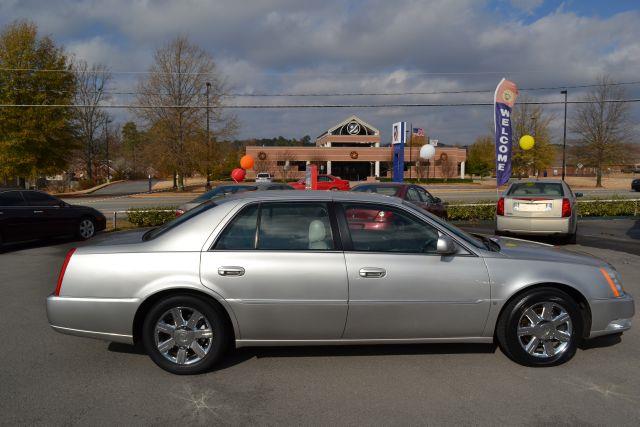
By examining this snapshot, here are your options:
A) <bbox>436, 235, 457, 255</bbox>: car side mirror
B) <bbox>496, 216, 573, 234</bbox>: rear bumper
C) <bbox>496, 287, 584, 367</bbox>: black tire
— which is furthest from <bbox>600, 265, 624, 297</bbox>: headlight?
<bbox>496, 216, 573, 234</bbox>: rear bumper

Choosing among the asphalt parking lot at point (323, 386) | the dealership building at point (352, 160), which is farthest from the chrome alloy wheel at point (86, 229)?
the dealership building at point (352, 160)

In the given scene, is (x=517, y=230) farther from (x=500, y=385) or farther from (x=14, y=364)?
(x=14, y=364)

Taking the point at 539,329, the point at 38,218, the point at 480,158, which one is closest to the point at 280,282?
the point at 539,329

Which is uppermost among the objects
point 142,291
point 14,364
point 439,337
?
point 142,291

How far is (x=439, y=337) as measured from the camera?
420cm

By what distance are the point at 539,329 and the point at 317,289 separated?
77.1 inches

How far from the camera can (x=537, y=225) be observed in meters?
10.8

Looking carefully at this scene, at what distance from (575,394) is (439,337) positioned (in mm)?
1087

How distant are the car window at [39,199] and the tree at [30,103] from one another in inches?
913

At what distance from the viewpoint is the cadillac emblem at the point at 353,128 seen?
73.7 m

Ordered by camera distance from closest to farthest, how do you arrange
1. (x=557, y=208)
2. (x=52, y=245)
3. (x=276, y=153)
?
(x=557, y=208) < (x=52, y=245) < (x=276, y=153)

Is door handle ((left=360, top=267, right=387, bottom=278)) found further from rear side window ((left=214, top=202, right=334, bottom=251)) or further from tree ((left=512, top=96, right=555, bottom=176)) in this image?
tree ((left=512, top=96, right=555, bottom=176))

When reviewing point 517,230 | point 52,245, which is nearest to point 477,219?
point 517,230

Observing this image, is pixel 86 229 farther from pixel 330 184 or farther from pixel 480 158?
pixel 480 158
